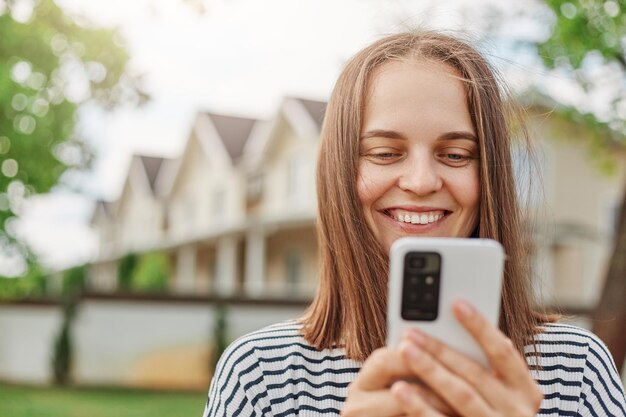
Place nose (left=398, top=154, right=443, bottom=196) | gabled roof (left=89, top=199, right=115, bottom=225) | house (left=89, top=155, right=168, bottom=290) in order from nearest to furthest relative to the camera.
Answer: nose (left=398, top=154, right=443, bottom=196)
house (left=89, top=155, right=168, bottom=290)
gabled roof (left=89, top=199, right=115, bottom=225)

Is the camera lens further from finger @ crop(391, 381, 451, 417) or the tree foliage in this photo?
the tree foliage

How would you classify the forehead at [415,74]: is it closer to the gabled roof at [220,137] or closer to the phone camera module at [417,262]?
the phone camera module at [417,262]

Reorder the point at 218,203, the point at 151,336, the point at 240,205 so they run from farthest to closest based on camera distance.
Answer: the point at 218,203, the point at 240,205, the point at 151,336

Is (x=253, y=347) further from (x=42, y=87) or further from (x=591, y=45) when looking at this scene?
(x=42, y=87)

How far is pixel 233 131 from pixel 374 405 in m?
28.8

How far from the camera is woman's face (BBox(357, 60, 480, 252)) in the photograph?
1.57 metres

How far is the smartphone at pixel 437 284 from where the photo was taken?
126cm

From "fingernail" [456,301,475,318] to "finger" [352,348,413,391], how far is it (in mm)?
113

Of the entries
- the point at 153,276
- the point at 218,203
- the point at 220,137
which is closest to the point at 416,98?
the point at 153,276

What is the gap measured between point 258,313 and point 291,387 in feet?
53.6

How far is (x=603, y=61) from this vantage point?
9750mm

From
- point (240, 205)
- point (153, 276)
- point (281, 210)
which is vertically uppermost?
point (240, 205)

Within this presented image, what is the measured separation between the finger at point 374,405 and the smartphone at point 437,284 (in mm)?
86

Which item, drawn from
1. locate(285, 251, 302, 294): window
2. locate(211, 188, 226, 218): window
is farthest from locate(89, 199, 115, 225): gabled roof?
locate(285, 251, 302, 294): window
